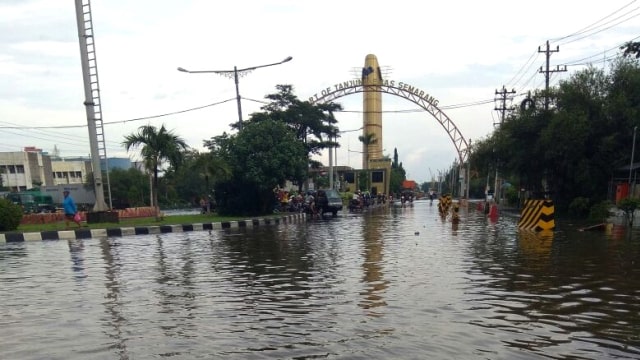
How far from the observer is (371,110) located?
262 feet

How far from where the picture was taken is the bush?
18406 mm

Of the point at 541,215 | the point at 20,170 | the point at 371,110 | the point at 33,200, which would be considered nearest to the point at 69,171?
the point at 20,170

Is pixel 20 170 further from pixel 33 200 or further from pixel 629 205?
pixel 629 205

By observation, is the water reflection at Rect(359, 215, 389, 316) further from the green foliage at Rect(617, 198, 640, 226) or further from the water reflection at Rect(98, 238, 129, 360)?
the green foliage at Rect(617, 198, 640, 226)

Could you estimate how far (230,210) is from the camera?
28.3 m

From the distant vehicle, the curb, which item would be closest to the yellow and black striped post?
the curb

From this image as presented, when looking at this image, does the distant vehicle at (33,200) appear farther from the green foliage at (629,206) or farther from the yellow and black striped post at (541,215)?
the green foliage at (629,206)

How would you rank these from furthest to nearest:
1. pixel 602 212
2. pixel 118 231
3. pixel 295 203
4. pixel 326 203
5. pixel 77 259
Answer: pixel 295 203, pixel 326 203, pixel 602 212, pixel 118 231, pixel 77 259

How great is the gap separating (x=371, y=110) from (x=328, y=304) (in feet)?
246

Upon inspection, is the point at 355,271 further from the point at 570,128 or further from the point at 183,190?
the point at 183,190

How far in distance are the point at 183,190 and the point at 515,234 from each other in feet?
195

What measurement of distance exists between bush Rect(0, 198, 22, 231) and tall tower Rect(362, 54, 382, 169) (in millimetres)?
59707

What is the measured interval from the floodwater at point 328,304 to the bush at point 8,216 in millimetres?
7728

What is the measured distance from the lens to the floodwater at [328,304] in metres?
4.63
